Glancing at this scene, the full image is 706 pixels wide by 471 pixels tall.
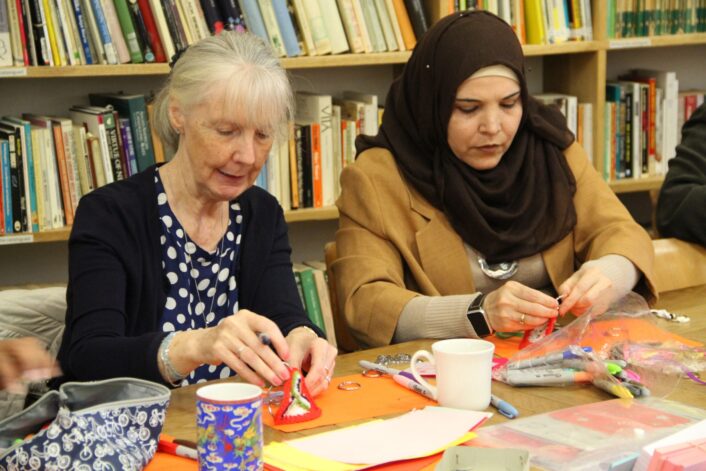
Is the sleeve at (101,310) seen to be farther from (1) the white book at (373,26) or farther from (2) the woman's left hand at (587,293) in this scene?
(1) the white book at (373,26)

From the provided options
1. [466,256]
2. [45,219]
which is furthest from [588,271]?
[45,219]

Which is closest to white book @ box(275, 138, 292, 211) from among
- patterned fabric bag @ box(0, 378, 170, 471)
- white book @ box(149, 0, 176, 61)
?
white book @ box(149, 0, 176, 61)

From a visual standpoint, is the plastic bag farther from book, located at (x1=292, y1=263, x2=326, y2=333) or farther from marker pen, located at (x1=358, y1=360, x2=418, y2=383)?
book, located at (x1=292, y1=263, x2=326, y2=333)

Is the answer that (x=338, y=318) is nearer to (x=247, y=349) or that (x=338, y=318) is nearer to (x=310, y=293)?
(x=247, y=349)

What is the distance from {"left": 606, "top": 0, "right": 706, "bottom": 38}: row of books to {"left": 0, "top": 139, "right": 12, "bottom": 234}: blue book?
2.02 meters

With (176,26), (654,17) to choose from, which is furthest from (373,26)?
(654,17)

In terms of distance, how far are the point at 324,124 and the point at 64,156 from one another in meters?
0.77

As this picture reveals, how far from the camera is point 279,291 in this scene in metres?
1.96

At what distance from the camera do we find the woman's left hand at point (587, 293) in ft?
6.23

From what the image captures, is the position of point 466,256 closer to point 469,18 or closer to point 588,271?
point 588,271

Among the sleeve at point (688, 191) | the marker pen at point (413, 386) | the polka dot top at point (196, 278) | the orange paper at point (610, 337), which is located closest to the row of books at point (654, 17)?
the sleeve at point (688, 191)

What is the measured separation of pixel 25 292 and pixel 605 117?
2306 millimetres

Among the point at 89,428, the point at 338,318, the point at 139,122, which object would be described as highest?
the point at 139,122

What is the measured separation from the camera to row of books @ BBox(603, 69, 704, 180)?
11.8ft
